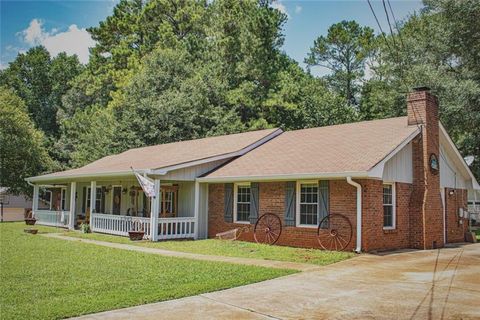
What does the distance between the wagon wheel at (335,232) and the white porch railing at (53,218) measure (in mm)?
15193

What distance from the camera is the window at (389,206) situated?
15359 mm

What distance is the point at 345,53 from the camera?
45000 millimetres

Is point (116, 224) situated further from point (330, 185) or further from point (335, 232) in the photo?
point (335, 232)

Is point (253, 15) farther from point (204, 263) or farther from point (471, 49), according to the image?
point (204, 263)

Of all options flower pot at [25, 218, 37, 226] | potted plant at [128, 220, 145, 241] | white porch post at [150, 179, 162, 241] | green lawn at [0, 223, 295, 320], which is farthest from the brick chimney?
flower pot at [25, 218, 37, 226]

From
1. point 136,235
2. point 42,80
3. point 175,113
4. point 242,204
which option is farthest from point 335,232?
point 42,80

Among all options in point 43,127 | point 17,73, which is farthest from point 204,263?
point 17,73

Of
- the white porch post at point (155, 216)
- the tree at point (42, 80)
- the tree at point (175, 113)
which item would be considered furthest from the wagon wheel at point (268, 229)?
the tree at point (42, 80)

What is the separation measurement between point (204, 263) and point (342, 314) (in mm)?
5299

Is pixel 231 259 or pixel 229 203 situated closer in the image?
pixel 231 259

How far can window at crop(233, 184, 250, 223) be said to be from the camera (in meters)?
17.6

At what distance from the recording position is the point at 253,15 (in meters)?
37.8

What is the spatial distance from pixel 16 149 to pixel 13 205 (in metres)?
12.2

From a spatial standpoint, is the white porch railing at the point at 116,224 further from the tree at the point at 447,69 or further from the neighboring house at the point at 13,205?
the neighboring house at the point at 13,205
